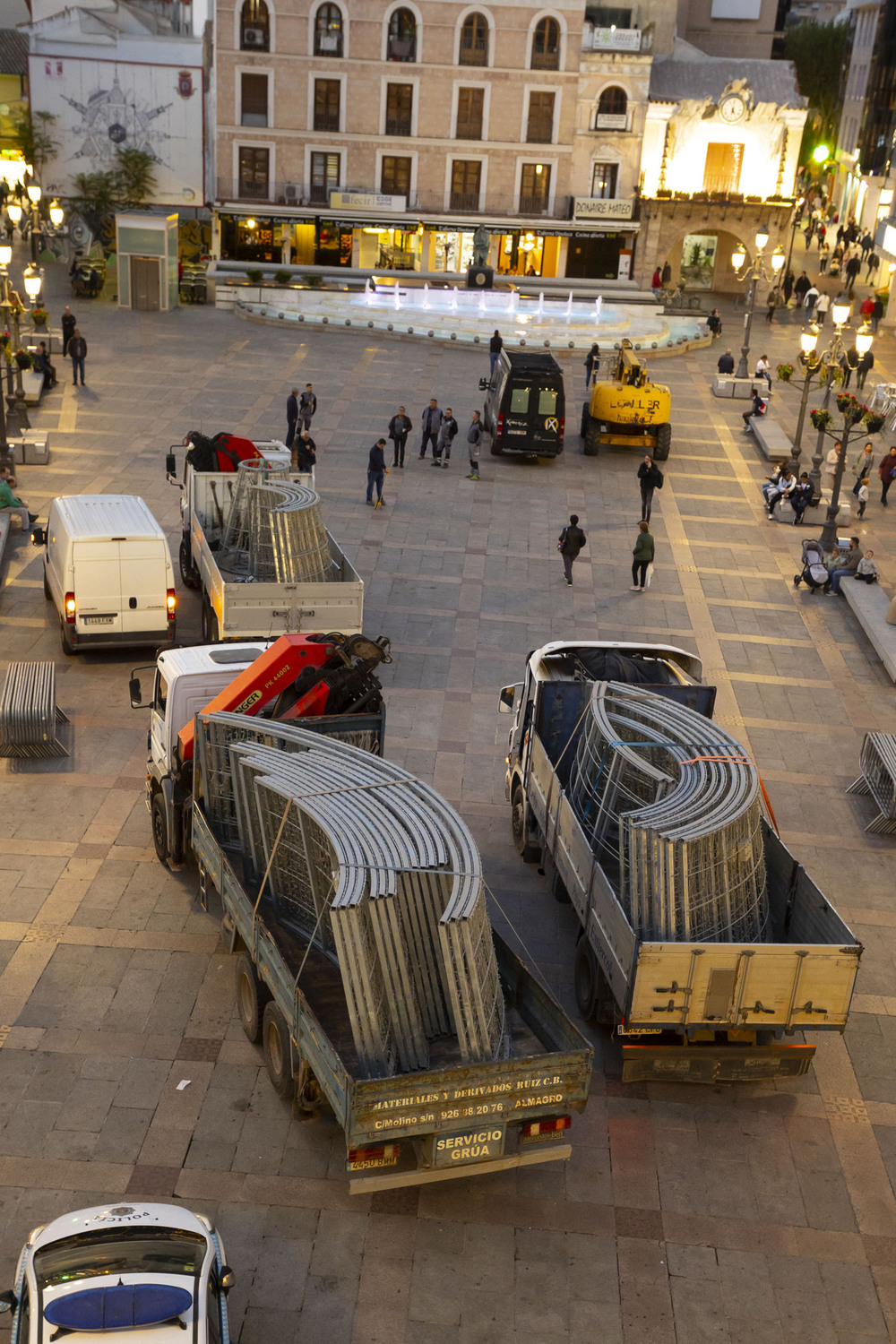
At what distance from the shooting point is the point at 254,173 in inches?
2285

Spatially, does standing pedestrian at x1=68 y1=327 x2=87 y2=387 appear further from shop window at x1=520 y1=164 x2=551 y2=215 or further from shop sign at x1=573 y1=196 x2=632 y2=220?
shop sign at x1=573 y1=196 x2=632 y2=220

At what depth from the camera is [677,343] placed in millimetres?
48562

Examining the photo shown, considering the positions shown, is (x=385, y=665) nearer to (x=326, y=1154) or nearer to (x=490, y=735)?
(x=490, y=735)

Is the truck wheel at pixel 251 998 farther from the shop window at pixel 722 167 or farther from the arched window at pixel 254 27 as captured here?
the shop window at pixel 722 167

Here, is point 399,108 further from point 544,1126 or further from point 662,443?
point 544,1126

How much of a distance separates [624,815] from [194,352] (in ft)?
108

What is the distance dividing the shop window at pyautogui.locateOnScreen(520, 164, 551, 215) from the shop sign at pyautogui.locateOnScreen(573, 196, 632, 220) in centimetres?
136

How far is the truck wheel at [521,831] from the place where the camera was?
15281mm

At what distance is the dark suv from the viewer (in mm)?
32406

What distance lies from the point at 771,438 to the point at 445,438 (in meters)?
9.26

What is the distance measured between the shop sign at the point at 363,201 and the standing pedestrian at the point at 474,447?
98.2 feet

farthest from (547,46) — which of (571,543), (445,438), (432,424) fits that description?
(571,543)

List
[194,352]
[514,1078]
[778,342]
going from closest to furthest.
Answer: [514,1078] → [194,352] → [778,342]

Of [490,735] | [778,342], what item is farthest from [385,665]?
[778,342]
